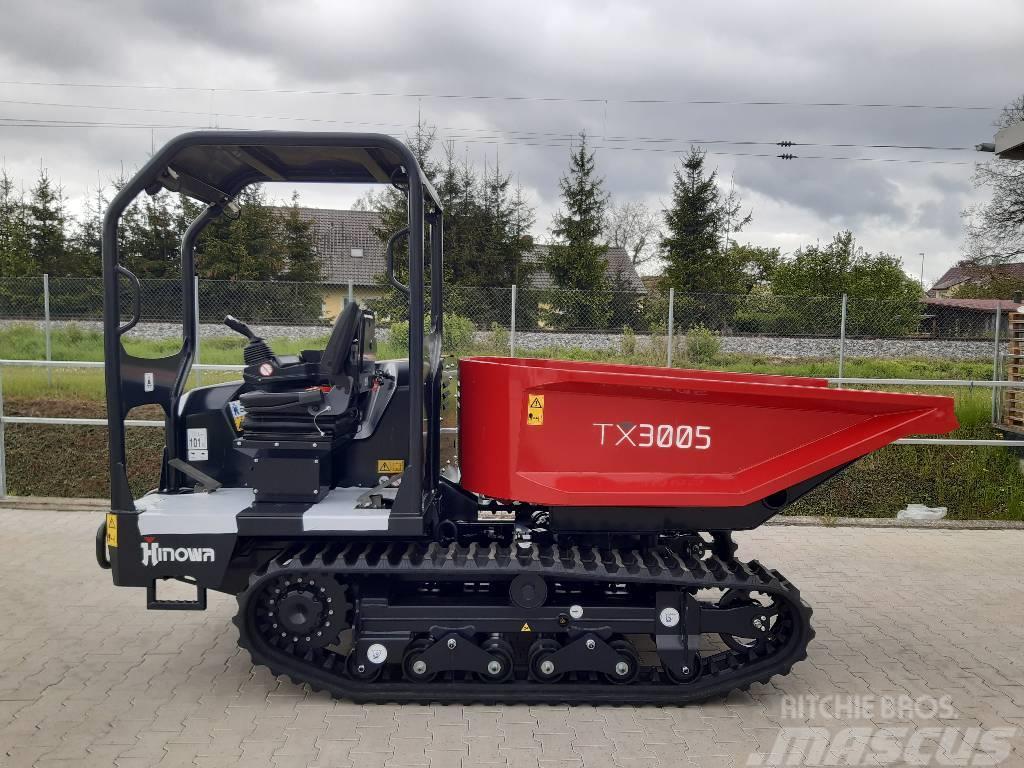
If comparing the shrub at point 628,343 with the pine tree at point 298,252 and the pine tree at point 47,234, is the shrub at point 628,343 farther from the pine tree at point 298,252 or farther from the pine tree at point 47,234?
the pine tree at point 47,234

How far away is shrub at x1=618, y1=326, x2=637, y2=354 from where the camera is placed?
11.8 m

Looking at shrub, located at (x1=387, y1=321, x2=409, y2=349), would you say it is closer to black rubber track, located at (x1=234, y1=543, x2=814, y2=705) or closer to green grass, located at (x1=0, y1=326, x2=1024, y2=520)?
green grass, located at (x1=0, y1=326, x2=1024, y2=520)

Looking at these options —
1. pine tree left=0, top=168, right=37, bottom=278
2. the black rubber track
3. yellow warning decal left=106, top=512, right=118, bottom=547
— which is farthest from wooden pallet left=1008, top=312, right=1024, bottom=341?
pine tree left=0, top=168, right=37, bottom=278

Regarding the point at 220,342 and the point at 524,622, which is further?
the point at 220,342

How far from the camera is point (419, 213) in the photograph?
3.90 m

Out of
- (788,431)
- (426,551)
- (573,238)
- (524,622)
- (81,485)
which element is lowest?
(81,485)

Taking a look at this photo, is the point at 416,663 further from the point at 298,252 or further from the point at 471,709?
the point at 298,252

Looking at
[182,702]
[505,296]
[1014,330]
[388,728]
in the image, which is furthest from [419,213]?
[1014,330]

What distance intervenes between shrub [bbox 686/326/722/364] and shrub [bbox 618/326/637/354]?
815 millimetres

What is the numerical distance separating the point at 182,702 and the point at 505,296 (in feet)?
26.5

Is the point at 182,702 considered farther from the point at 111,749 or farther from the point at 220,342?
the point at 220,342

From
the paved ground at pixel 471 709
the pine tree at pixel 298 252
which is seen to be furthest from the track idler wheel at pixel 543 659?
the pine tree at pixel 298 252

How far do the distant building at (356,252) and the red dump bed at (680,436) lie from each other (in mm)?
12189

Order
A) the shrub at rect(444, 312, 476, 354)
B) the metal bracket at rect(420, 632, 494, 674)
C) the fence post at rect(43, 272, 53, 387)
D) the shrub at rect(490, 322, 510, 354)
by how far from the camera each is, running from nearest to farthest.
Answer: the metal bracket at rect(420, 632, 494, 674)
the shrub at rect(444, 312, 476, 354)
the shrub at rect(490, 322, 510, 354)
the fence post at rect(43, 272, 53, 387)
